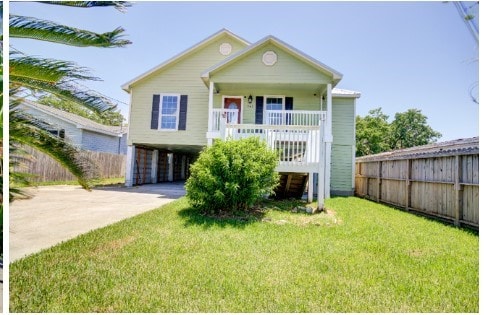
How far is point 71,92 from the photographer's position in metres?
3.68

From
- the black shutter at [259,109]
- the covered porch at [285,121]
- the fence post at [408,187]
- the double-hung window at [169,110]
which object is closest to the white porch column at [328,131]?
the covered porch at [285,121]

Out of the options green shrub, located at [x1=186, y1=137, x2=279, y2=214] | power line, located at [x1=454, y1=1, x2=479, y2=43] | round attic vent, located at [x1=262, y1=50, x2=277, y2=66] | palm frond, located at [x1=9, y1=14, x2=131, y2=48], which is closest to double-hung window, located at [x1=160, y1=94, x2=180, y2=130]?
round attic vent, located at [x1=262, y1=50, x2=277, y2=66]

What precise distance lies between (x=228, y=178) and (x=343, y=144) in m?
6.98

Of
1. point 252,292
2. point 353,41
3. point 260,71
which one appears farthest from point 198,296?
point 260,71

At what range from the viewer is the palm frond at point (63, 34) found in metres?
3.20

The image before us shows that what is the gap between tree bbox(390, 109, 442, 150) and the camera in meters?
32.0

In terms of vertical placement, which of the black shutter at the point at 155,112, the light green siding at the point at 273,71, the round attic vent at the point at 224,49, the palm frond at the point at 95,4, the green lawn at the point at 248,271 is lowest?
the green lawn at the point at 248,271

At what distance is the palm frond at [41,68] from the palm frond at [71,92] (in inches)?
10.1

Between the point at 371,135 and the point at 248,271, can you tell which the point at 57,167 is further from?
the point at 371,135

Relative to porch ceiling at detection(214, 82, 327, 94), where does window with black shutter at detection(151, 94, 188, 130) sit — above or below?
below

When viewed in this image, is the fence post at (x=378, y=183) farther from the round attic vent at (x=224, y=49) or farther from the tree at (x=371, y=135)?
the tree at (x=371, y=135)

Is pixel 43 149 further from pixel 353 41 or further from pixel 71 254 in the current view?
pixel 353 41

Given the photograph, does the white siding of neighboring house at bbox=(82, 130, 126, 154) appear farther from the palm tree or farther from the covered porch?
the palm tree

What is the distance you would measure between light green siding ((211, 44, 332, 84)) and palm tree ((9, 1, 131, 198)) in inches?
260
